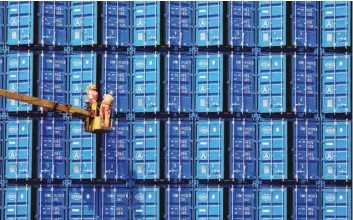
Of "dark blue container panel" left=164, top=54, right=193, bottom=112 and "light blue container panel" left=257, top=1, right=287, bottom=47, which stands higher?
"light blue container panel" left=257, top=1, right=287, bottom=47

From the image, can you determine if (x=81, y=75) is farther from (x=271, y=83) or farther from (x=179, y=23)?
(x=271, y=83)

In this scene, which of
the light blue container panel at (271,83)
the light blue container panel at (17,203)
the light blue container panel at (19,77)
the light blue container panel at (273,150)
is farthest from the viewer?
the light blue container panel at (271,83)

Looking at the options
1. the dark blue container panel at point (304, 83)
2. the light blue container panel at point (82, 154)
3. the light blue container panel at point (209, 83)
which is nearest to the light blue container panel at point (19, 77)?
the light blue container panel at point (82, 154)

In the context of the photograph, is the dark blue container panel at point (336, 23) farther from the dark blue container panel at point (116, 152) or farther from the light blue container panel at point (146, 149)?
the dark blue container panel at point (116, 152)

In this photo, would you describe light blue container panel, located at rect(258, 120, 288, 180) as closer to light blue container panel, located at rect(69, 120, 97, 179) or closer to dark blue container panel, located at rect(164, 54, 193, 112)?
dark blue container panel, located at rect(164, 54, 193, 112)

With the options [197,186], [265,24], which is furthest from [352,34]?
[197,186]

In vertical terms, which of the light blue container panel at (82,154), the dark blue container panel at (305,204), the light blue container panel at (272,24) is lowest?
the dark blue container panel at (305,204)

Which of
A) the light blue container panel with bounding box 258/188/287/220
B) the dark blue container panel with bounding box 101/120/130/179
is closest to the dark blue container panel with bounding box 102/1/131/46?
the dark blue container panel with bounding box 101/120/130/179
